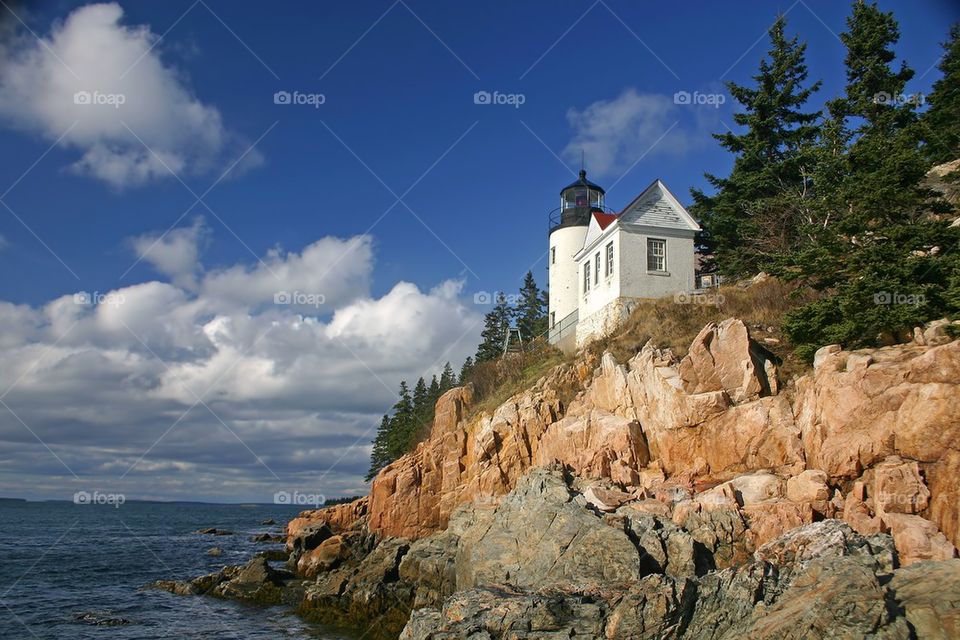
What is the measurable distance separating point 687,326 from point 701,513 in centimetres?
873

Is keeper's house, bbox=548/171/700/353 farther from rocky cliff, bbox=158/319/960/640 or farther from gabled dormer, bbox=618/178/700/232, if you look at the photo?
rocky cliff, bbox=158/319/960/640

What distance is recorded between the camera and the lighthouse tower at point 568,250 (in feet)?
109

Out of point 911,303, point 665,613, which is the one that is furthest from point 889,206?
point 665,613

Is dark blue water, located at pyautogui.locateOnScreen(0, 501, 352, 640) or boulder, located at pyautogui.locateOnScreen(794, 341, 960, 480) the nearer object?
boulder, located at pyautogui.locateOnScreen(794, 341, 960, 480)

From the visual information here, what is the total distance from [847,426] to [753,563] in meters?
4.20

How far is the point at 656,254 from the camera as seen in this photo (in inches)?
1080

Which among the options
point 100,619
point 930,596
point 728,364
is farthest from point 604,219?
point 100,619

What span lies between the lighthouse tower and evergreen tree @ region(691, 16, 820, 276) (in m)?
6.02

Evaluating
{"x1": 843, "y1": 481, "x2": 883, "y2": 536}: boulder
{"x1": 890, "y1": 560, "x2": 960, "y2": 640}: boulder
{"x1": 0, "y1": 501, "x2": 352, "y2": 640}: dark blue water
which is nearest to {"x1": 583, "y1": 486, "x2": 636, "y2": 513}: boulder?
{"x1": 843, "y1": 481, "x2": 883, "y2": 536}: boulder

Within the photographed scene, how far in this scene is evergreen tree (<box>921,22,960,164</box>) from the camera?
29.3 meters

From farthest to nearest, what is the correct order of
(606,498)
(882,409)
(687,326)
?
(687,326) → (606,498) → (882,409)

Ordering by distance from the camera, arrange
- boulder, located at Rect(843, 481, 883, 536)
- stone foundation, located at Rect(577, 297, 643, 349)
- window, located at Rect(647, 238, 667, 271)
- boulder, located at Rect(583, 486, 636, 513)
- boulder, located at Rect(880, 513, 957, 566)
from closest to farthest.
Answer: boulder, located at Rect(880, 513, 957, 566) → boulder, located at Rect(843, 481, 883, 536) → boulder, located at Rect(583, 486, 636, 513) → stone foundation, located at Rect(577, 297, 643, 349) → window, located at Rect(647, 238, 667, 271)

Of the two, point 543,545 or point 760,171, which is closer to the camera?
point 543,545

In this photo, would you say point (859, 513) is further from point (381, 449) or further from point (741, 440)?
point (381, 449)
